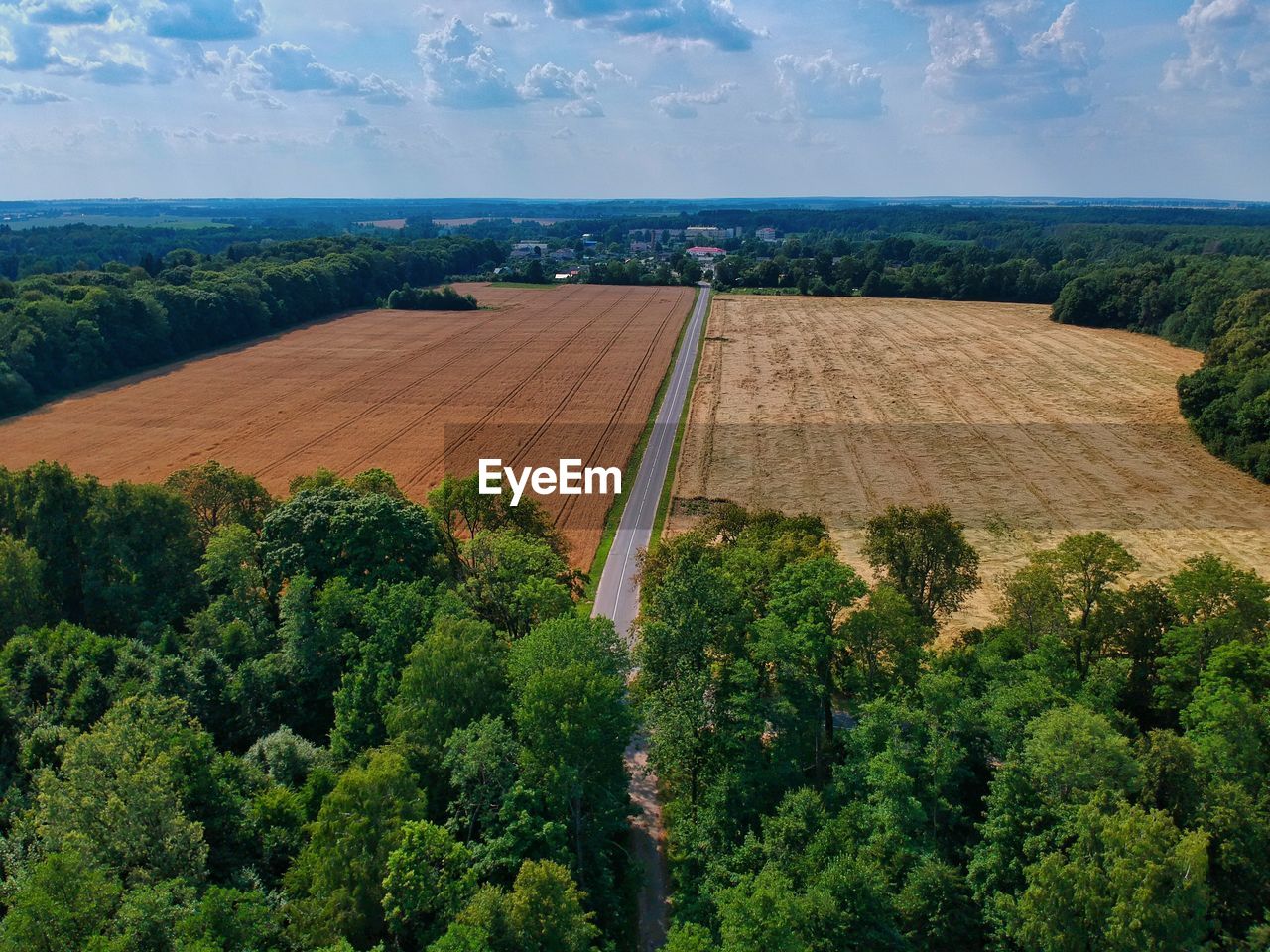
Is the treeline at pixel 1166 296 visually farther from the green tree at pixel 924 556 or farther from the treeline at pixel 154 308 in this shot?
the treeline at pixel 154 308

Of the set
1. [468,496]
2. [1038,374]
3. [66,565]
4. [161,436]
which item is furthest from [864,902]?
[1038,374]

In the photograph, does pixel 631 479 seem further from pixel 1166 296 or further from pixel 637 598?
pixel 1166 296

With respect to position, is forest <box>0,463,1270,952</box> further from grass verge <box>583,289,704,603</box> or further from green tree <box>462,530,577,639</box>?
grass verge <box>583,289,704,603</box>

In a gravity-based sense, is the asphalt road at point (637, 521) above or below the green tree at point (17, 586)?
below

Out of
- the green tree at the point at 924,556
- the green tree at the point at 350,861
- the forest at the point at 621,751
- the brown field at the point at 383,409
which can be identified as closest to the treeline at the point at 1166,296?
the brown field at the point at 383,409

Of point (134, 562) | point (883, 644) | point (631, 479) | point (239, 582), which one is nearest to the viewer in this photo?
point (883, 644)

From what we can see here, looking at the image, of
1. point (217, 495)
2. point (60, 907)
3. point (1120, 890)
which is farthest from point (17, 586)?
point (1120, 890)

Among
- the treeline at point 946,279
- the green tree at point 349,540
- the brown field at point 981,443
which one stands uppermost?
the treeline at point 946,279

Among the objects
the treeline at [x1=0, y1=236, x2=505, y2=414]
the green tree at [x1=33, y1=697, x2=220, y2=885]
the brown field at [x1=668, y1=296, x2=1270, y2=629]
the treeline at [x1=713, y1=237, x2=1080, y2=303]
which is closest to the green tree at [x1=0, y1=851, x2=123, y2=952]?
the green tree at [x1=33, y1=697, x2=220, y2=885]
